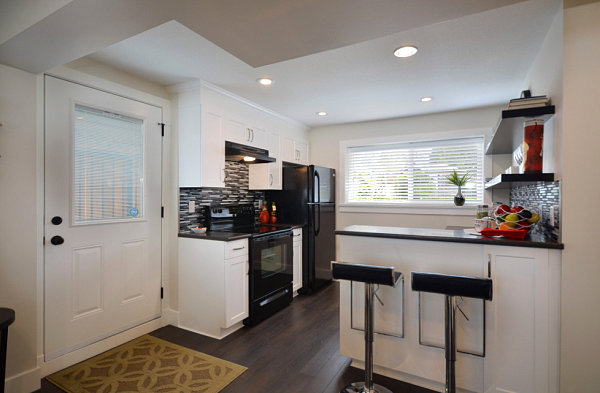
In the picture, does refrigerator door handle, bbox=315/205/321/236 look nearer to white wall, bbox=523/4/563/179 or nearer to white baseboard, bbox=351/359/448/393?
white baseboard, bbox=351/359/448/393

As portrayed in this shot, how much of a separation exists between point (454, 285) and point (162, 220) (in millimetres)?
2641

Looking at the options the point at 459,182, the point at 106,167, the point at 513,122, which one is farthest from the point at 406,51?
the point at 106,167

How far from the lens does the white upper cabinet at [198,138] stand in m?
2.91

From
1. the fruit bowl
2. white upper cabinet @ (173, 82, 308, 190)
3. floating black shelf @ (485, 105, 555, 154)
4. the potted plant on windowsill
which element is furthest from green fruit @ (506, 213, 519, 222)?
white upper cabinet @ (173, 82, 308, 190)

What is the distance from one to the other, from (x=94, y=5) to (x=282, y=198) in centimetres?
306

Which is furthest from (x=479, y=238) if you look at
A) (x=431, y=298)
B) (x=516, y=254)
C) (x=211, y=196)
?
(x=211, y=196)

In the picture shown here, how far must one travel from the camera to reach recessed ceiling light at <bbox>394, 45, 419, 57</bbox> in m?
2.22

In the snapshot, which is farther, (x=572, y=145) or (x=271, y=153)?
(x=271, y=153)

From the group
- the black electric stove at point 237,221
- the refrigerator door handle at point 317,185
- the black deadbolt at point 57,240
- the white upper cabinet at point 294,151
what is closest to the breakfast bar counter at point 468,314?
the black electric stove at point 237,221

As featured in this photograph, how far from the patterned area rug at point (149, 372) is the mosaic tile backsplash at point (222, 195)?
117 cm

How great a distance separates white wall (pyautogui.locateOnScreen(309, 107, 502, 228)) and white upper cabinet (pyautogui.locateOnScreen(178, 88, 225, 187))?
2168 millimetres

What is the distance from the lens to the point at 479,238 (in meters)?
1.85

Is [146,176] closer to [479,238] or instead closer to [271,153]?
[271,153]

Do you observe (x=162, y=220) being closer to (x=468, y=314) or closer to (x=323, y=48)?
(x=323, y=48)
